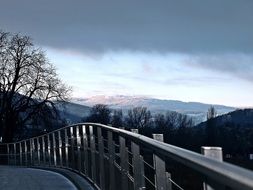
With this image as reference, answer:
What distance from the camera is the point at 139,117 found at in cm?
13112

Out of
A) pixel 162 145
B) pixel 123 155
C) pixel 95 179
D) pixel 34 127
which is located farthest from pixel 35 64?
pixel 162 145

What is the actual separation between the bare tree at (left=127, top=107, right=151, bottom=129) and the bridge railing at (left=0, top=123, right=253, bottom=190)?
103 metres

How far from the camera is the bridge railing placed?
2409 millimetres

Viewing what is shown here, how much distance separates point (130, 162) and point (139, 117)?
12423 cm

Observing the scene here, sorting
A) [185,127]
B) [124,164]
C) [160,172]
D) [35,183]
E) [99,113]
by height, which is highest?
[99,113]

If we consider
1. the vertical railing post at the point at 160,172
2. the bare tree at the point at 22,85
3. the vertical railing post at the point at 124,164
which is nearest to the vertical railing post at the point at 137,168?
the vertical railing post at the point at 124,164

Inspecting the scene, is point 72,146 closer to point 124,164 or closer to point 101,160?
point 101,160

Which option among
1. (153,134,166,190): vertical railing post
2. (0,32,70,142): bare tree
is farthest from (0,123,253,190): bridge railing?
(0,32,70,142): bare tree

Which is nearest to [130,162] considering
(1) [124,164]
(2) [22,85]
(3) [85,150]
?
(1) [124,164]

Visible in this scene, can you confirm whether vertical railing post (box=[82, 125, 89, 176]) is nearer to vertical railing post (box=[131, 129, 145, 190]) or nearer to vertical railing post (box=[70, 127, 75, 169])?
vertical railing post (box=[70, 127, 75, 169])

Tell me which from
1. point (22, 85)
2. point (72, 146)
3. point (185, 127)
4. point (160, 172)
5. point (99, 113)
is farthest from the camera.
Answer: point (185, 127)

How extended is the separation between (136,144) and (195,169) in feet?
9.55

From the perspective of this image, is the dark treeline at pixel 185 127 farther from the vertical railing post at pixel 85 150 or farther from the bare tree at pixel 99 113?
the vertical railing post at pixel 85 150

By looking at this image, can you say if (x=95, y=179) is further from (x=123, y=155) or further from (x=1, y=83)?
(x=1, y=83)
